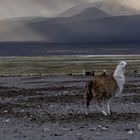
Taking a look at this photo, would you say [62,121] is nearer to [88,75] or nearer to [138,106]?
[138,106]

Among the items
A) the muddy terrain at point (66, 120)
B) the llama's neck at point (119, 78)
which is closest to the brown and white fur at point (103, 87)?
the llama's neck at point (119, 78)

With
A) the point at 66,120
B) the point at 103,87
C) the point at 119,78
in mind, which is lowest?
the point at 66,120

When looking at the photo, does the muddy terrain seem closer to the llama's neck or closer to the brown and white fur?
the brown and white fur

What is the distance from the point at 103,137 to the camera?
1566 centimetres

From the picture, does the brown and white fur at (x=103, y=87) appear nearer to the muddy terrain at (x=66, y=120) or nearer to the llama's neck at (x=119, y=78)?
the llama's neck at (x=119, y=78)

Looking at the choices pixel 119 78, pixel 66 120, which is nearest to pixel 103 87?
pixel 119 78

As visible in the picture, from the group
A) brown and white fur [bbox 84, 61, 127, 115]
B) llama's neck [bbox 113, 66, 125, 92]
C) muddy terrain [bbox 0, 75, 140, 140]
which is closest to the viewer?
muddy terrain [bbox 0, 75, 140, 140]

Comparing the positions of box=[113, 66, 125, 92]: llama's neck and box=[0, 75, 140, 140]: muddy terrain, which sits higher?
box=[113, 66, 125, 92]: llama's neck

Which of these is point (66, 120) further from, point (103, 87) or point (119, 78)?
point (119, 78)

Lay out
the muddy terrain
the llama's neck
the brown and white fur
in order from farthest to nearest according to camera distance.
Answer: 1. the llama's neck
2. the brown and white fur
3. the muddy terrain

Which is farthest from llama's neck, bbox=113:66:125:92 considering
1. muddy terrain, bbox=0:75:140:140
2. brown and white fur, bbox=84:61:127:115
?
muddy terrain, bbox=0:75:140:140

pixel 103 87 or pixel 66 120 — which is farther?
pixel 103 87

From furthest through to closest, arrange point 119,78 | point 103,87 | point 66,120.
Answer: point 119,78 < point 103,87 < point 66,120

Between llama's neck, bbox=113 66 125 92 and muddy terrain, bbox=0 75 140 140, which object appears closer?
muddy terrain, bbox=0 75 140 140
